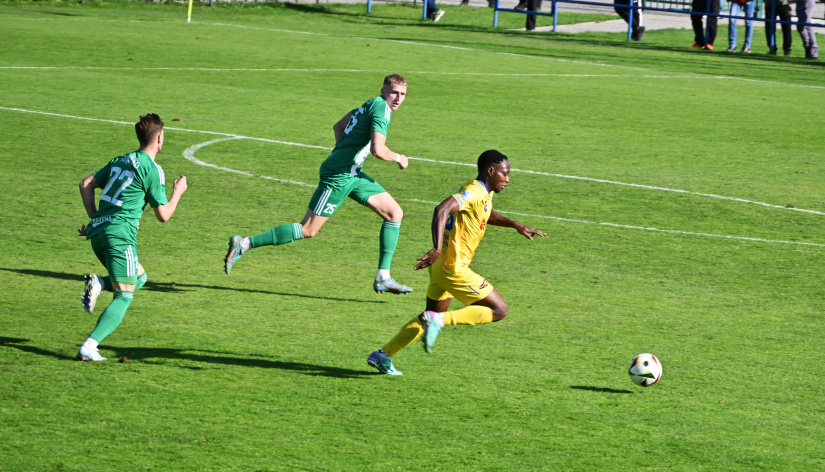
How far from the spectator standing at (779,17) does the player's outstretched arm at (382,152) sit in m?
22.6

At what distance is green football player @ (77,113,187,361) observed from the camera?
23.8 ft

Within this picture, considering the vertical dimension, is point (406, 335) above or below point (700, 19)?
below

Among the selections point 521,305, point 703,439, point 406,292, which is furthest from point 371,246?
point 703,439

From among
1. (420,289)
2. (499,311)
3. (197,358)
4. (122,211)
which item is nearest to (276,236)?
(420,289)

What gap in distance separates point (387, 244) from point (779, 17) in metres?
24.3

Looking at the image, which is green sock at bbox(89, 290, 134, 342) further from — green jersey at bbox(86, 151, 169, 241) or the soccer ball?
the soccer ball

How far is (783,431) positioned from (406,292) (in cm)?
378

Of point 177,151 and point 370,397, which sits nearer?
point 370,397

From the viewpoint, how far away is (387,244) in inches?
379

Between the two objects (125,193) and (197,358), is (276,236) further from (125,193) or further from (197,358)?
(125,193)

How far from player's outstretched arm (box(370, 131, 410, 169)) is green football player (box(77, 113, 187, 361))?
229 centimetres

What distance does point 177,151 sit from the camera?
49.7ft

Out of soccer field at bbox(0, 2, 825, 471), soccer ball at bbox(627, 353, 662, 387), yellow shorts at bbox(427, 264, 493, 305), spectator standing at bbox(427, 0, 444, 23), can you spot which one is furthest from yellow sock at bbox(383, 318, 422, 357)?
spectator standing at bbox(427, 0, 444, 23)

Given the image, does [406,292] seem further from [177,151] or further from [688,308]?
[177,151]
